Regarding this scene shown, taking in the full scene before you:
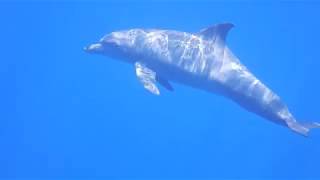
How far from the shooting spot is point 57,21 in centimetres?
2256

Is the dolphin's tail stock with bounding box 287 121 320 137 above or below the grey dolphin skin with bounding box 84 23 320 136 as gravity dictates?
below

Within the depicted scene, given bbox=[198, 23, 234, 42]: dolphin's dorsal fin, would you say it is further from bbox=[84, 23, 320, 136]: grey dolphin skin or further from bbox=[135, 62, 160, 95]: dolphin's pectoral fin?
bbox=[135, 62, 160, 95]: dolphin's pectoral fin

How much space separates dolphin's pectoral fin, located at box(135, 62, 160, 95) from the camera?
43.3 feet

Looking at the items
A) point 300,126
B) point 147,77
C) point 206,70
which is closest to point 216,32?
point 206,70

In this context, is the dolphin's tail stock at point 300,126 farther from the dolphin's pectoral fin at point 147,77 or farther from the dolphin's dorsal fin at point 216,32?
the dolphin's pectoral fin at point 147,77

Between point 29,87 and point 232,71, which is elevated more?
point 29,87

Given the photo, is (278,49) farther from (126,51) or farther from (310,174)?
(126,51)

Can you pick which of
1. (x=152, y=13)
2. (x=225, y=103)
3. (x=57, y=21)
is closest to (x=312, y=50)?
(x=225, y=103)

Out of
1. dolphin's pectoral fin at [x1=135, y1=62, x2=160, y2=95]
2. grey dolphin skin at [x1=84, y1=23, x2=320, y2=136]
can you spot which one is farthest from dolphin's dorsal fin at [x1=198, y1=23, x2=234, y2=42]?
dolphin's pectoral fin at [x1=135, y1=62, x2=160, y2=95]

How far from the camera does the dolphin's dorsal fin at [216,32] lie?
44.0 ft

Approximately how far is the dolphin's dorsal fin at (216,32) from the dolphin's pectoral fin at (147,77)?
146cm

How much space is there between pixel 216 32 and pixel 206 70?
0.88m

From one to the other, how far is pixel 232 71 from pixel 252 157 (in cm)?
937

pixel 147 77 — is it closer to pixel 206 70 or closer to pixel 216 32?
pixel 206 70
